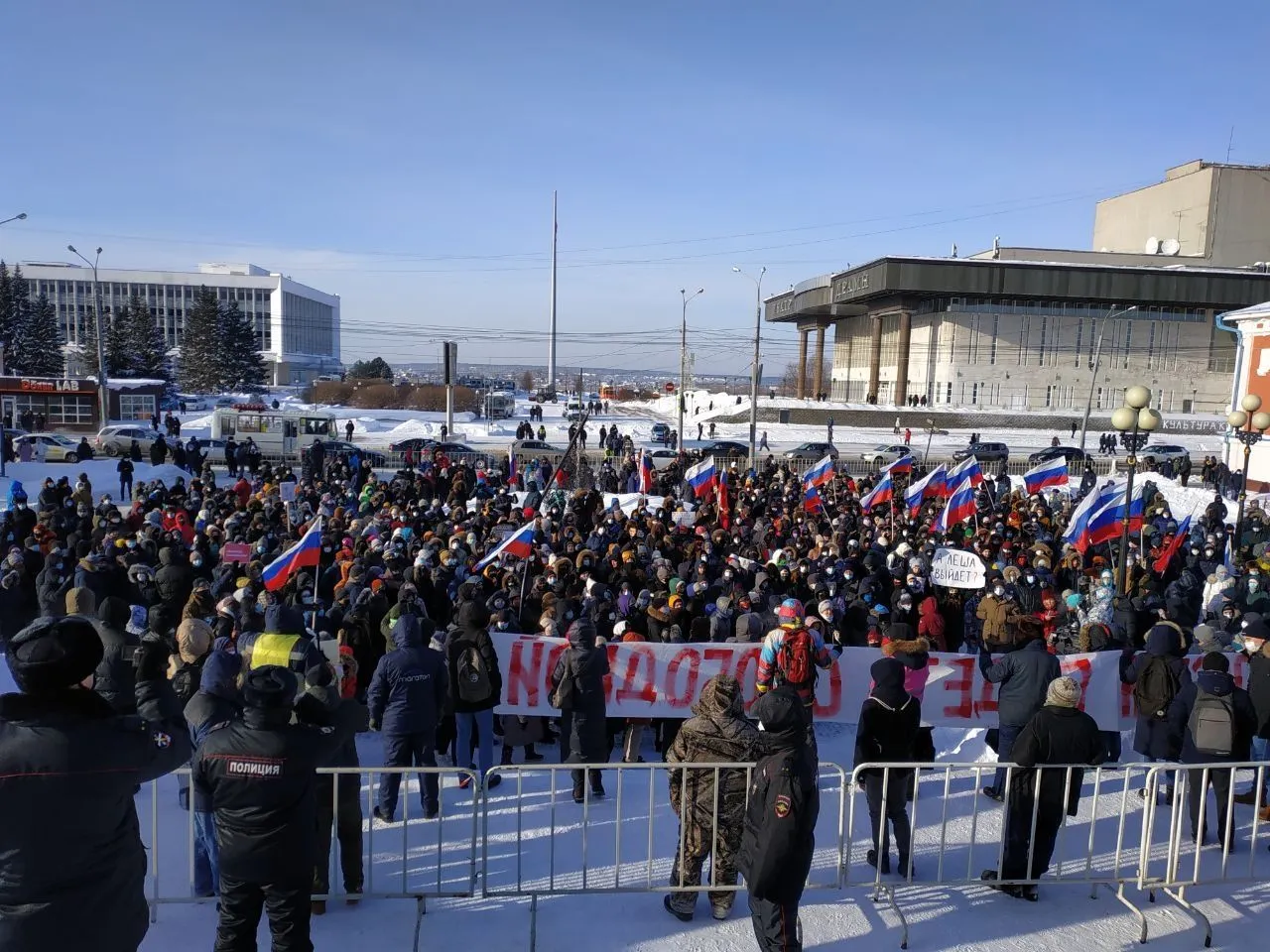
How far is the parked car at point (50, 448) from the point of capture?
94.0 ft

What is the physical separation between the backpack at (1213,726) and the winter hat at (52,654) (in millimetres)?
6176

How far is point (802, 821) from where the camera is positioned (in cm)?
396

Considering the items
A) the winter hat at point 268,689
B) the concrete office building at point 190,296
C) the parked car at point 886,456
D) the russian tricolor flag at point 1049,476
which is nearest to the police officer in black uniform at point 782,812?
the winter hat at point 268,689

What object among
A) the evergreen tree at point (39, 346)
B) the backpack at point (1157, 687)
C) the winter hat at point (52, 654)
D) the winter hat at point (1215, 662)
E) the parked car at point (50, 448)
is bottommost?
the parked car at point (50, 448)

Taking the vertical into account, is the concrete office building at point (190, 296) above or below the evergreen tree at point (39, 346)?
above

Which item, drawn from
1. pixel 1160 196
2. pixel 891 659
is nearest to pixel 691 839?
pixel 891 659

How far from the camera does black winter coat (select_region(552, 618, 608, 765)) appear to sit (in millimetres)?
6355

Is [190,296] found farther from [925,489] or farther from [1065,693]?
[1065,693]

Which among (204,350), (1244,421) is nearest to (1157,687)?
(1244,421)

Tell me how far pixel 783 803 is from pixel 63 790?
8.90ft

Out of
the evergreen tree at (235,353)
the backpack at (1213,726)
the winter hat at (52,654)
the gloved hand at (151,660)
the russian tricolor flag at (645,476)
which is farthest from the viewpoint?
the evergreen tree at (235,353)

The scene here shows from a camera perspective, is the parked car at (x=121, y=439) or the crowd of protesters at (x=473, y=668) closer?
the crowd of protesters at (x=473, y=668)

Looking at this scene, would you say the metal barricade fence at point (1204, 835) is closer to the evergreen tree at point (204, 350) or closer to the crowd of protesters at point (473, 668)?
the crowd of protesters at point (473, 668)

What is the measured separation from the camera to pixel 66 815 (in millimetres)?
2820
